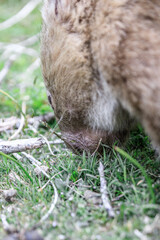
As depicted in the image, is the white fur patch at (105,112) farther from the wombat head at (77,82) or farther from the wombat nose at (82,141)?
the wombat nose at (82,141)

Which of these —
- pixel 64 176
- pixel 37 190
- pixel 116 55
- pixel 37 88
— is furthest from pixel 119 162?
pixel 37 88

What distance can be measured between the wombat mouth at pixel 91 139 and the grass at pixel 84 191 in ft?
0.25

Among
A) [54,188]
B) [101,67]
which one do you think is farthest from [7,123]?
[101,67]

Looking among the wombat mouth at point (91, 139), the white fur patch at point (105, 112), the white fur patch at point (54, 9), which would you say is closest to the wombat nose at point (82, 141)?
the wombat mouth at point (91, 139)

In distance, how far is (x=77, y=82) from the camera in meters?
2.20

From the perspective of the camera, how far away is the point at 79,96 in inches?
88.0

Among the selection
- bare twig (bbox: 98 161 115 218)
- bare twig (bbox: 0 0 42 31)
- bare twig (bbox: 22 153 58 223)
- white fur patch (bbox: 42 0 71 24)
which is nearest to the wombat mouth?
bare twig (bbox: 98 161 115 218)

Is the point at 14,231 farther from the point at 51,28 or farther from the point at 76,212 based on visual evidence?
the point at 51,28

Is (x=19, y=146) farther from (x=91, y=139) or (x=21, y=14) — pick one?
(x=21, y=14)

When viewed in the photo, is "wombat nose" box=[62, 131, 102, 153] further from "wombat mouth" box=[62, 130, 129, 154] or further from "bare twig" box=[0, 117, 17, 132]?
"bare twig" box=[0, 117, 17, 132]

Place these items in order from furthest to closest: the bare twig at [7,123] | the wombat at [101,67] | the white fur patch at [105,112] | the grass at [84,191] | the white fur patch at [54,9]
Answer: the bare twig at [7,123], the white fur patch at [54,9], the white fur patch at [105,112], the wombat at [101,67], the grass at [84,191]

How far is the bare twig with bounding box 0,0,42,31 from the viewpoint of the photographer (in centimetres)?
613

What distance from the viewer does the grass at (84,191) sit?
1.76m

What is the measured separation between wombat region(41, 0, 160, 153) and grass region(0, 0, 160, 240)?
209 millimetres
